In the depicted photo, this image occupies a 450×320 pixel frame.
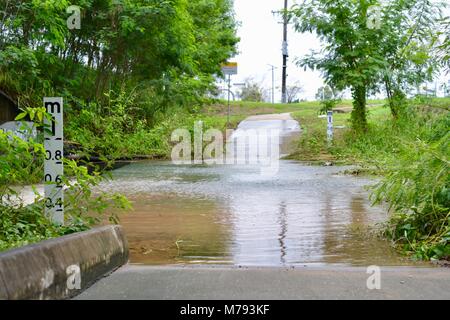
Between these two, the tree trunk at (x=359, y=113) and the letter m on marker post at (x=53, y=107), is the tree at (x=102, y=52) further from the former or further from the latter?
the letter m on marker post at (x=53, y=107)

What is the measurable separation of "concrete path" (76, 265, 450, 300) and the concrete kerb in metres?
0.12

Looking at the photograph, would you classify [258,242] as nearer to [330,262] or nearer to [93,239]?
[330,262]

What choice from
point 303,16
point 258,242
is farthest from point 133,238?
point 303,16

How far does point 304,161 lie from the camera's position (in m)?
19.2

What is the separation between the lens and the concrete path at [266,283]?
4535mm

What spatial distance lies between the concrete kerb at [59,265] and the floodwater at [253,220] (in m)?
0.75

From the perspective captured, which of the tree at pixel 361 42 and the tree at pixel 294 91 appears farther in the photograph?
the tree at pixel 294 91

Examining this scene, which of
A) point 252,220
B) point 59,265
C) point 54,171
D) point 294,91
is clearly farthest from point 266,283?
point 294,91

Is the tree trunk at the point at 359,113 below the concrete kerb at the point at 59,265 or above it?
above

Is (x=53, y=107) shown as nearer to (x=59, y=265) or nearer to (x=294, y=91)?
(x=59, y=265)

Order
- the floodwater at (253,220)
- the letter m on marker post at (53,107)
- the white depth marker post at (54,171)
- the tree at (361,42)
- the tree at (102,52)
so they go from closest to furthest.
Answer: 1. the white depth marker post at (54,171)
2. the letter m on marker post at (53,107)
3. the floodwater at (253,220)
4. the tree at (102,52)
5. the tree at (361,42)

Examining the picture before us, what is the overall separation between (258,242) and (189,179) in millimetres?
6983

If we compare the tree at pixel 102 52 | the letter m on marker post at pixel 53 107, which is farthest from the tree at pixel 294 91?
the letter m on marker post at pixel 53 107

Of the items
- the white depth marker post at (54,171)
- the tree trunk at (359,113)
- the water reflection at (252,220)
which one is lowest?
the water reflection at (252,220)
